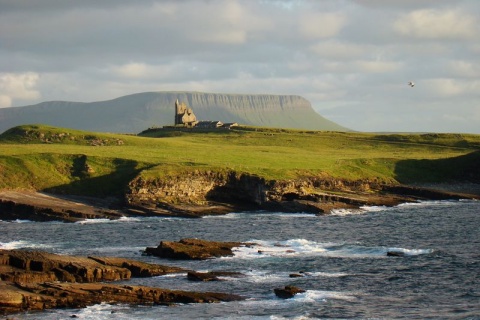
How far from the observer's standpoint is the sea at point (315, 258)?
153 ft

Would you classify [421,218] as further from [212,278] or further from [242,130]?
[242,130]

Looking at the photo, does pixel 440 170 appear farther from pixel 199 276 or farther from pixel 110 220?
pixel 199 276

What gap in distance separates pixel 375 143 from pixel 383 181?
147ft

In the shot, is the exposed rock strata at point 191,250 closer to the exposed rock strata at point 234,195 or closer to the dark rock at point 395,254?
the dark rock at point 395,254

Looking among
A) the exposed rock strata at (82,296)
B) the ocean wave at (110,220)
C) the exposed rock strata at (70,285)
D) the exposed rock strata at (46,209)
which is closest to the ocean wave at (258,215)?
the ocean wave at (110,220)

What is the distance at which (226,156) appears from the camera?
119 m

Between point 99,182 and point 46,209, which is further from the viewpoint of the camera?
point 99,182

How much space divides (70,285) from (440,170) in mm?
90282

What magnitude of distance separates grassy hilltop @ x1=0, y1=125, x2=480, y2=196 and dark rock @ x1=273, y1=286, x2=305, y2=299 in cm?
5098

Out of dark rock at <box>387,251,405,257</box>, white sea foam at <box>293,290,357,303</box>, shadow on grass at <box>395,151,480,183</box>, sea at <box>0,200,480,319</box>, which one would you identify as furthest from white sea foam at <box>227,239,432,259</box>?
shadow on grass at <box>395,151,480,183</box>

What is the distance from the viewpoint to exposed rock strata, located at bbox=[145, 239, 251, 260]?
64438 mm

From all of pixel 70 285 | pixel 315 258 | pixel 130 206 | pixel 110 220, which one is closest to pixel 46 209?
pixel 110 220

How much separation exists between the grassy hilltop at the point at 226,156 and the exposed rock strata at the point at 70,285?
4434 centimetres

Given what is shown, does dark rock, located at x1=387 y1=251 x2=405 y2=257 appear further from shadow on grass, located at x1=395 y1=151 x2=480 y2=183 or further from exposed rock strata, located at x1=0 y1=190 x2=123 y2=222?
shadow on grass, located at x1=395 y1=151 x2=480 y2=183
